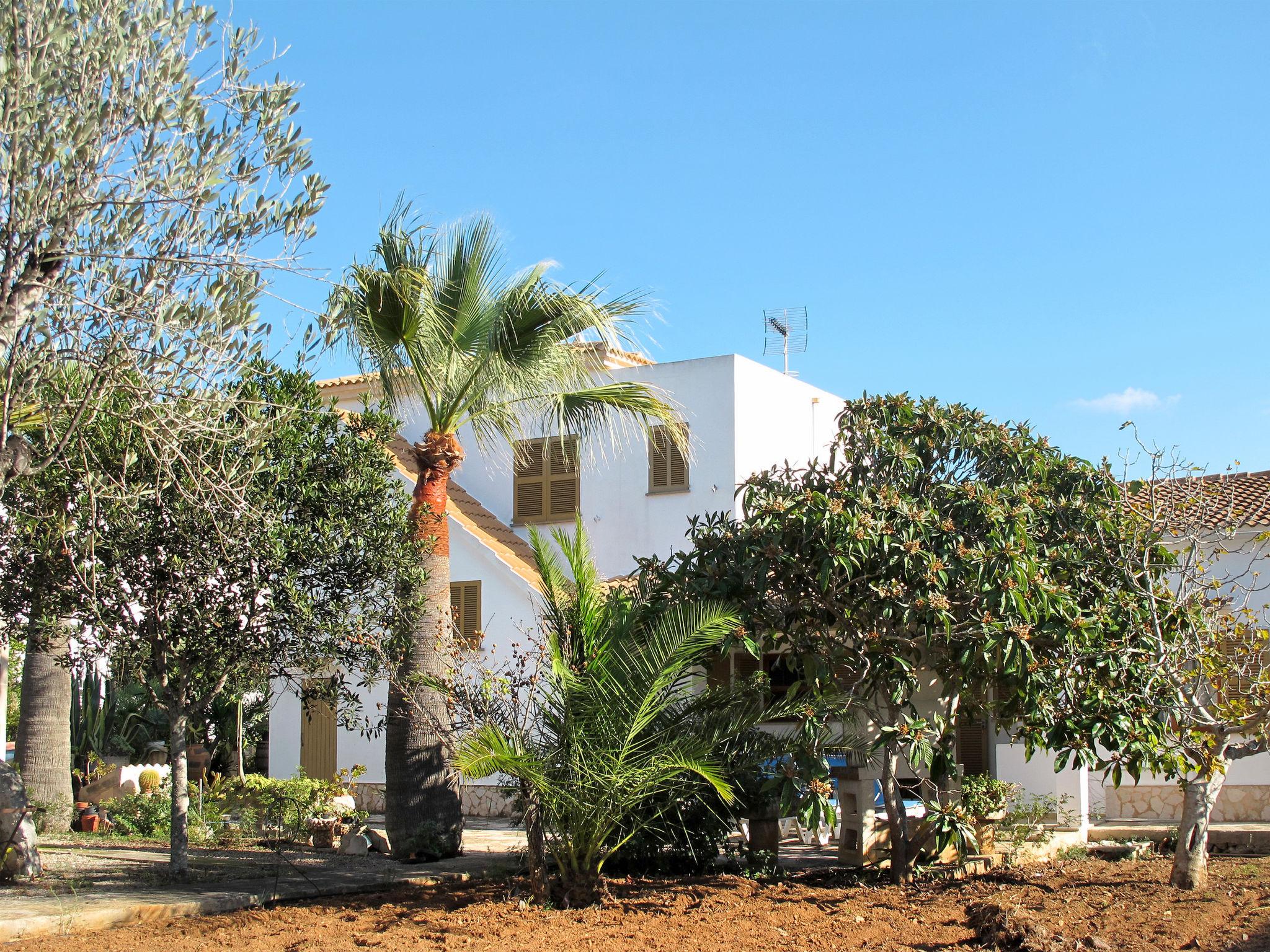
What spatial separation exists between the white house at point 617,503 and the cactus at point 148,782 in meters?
2.36

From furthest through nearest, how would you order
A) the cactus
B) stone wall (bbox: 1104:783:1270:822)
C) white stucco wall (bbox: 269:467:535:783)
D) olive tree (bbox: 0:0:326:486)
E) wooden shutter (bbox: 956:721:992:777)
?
white stucco wall (bbox: 269:467:535:783)
wooden shutter (bbox: 956:721:992:777)
stone wall (bbox: 1104:783:1270:822)
the cactus
olive tree (bbox: 0:0:326:486)

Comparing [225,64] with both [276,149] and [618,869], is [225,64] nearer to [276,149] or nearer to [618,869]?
[276,149]

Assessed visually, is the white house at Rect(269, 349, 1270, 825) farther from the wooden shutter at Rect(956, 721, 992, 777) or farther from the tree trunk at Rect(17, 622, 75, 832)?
the tree trunk at Rect(17, 622, 75, 832)

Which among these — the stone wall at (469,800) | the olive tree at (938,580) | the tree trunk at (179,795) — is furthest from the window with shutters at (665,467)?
the tree trunk at (179,795)

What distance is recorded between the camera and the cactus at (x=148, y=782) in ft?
54.0

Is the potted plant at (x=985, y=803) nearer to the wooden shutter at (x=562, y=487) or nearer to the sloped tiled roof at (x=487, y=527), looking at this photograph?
the sloped tiled roof at (x=487, y=527)

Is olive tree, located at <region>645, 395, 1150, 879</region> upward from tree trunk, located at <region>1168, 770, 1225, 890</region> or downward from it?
upward

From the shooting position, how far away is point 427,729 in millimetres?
12164

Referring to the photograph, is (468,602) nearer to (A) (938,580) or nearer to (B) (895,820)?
(B) (895,820)

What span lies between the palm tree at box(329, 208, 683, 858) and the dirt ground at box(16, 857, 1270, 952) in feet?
6.74

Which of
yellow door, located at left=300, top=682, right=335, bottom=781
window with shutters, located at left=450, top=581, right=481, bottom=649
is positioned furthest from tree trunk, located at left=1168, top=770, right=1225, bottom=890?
yellow door, located at left=300, top=682, right=335, bottom=781

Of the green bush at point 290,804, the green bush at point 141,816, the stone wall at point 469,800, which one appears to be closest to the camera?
the green bush at point 290,804

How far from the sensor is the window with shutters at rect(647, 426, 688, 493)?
2039cm

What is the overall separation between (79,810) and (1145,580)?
12397 mm
